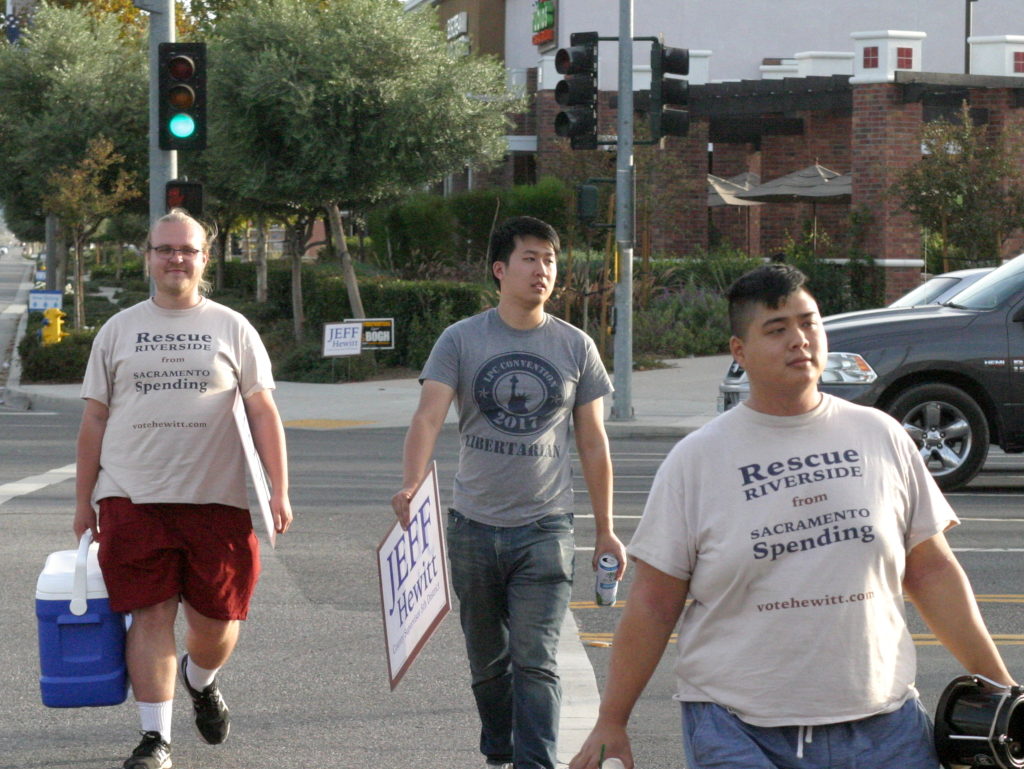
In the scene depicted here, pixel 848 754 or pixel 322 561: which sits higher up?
pixel 848 754

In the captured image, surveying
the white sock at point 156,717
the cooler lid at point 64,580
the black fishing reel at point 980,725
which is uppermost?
the black fishing reel at point 980,725

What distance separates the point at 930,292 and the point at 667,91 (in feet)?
13.0

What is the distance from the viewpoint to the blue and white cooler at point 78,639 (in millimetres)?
4930

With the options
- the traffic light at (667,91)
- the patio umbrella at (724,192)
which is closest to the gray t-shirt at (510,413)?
the traffic light at (667,91)

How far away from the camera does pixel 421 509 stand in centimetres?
489

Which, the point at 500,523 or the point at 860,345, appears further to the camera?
the point at 860,345

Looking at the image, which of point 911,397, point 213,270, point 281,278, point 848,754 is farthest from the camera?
point 213,270

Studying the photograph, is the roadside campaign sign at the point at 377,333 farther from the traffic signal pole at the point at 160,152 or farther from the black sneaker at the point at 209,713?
the black sneaker at the point at 209,713

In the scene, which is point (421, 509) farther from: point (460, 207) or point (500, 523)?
point (460, 207)

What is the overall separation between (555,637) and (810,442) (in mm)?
1841

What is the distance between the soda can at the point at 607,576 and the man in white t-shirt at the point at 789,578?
4.97 ft

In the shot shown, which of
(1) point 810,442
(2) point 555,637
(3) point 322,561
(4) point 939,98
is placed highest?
(4) point 939,98

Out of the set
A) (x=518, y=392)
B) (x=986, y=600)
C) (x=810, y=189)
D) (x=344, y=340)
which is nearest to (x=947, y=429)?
(x=986, y=600)

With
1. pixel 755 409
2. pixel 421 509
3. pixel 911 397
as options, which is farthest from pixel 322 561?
pixel 755 409
